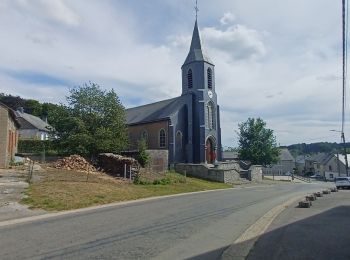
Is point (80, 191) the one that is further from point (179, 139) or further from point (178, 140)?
point (179, 139)

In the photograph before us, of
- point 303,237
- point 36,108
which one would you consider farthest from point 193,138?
point 36,108

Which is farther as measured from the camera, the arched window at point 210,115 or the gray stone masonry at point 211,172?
the arched window at point 210,115

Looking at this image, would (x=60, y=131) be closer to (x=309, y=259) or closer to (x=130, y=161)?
(x=130, y=161)

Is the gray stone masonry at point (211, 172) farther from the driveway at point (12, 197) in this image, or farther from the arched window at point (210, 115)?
the driveway at point (12, 197)

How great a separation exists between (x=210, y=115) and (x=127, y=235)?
42.7 m

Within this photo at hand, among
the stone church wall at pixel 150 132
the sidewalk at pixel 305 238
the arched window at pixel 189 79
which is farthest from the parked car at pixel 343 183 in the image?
the sidewalk at pixel 305 238

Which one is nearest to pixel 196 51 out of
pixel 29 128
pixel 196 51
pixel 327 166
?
pixel 196 51

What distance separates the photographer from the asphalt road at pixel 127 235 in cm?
852

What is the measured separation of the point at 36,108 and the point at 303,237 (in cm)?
9307

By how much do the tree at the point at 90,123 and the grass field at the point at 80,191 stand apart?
9841 millimetres

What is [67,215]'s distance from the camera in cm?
1502

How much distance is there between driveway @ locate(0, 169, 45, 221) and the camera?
49.8 ft

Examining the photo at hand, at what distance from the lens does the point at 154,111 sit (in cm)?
5588

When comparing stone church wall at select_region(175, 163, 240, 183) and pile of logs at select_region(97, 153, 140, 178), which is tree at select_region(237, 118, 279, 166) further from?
pile of logs at select_region(97, 153, 140, 178)
